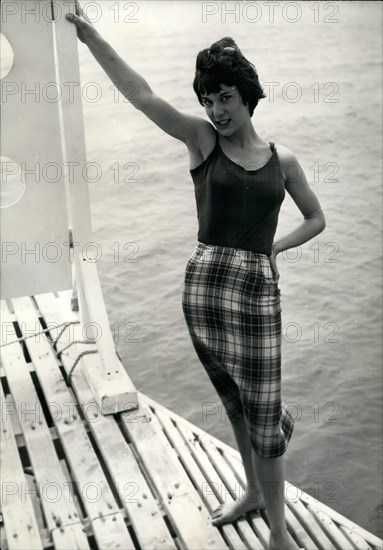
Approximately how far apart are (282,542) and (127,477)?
1.90 ft

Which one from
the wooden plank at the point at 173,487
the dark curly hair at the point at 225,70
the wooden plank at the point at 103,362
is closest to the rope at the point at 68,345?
the wooden plank at the point at 103,362

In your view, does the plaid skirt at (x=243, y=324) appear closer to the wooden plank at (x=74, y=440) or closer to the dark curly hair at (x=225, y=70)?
the dark curly hair at (x=225, y=70)

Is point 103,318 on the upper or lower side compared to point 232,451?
upper

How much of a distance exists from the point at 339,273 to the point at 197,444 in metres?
2.30

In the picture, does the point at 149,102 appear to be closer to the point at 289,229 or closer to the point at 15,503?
the point at 15,503

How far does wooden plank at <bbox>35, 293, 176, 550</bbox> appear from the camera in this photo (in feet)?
7.11

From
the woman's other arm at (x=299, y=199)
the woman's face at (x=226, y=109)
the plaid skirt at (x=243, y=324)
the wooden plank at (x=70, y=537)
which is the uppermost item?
the woman's face at (x=226, y=109)

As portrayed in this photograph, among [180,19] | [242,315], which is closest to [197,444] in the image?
[242,315]

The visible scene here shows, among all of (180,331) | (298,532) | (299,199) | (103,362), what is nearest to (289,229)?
(180,331)

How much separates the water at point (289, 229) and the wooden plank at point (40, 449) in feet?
2.86

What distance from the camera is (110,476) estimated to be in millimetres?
2646

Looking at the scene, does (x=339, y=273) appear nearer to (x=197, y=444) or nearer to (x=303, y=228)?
(x=197, y=444)

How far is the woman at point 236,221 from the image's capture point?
177 cm

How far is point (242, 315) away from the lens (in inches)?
73.4
